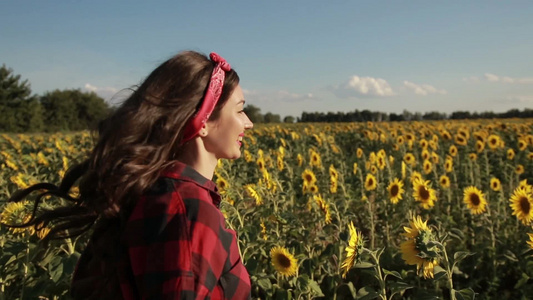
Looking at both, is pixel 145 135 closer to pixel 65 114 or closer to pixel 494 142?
pixel 494 142

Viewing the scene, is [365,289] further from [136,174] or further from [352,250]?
[136,174]

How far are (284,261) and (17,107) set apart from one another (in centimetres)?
4456

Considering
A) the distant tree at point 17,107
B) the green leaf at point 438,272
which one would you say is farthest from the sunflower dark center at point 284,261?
the distant tree at point 17,107

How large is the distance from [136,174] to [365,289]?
1.12 metres

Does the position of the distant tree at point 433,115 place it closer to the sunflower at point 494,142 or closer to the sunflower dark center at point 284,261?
the sunflower at point 494,142

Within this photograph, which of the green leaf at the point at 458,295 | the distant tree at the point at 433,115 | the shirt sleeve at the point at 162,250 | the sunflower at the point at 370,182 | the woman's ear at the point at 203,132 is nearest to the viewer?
the shirt sleeve at the point at 162,250

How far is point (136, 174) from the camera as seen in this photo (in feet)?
4.46

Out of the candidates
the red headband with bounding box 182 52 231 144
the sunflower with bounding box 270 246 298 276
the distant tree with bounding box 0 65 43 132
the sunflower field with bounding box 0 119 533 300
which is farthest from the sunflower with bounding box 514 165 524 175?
the distant tree with bounding box 0 65 43 132

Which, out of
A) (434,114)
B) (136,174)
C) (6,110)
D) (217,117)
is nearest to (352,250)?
(217,117)

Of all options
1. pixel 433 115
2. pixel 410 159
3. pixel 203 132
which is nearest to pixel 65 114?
pixel 433 115

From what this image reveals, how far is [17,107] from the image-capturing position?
40.8 m

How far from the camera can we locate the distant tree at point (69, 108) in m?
44.3

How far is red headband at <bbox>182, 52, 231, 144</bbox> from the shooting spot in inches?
56.4

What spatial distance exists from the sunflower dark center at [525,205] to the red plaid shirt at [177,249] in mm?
2763
